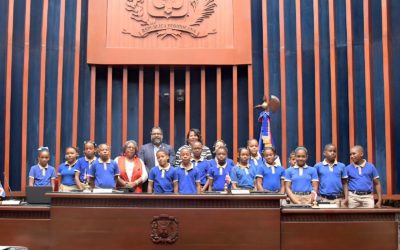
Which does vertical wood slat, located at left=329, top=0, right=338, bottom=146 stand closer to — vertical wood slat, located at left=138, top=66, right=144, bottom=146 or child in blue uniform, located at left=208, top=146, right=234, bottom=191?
child in blue uniform, located at left=208, top=146, right=234, bottom=191

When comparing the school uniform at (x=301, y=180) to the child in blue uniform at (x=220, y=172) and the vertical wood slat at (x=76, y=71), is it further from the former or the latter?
the vertical wood slat at (x=76, y=71)

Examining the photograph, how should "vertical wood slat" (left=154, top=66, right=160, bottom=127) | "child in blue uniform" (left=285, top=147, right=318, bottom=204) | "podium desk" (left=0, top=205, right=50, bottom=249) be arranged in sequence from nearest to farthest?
"podium desk" (left=0, top=205, right=50, bottom=249) < "child in blue uniform" (left=285, top=147, right=318, bottom=204) < "vertical wood slat" (left=154, top=66, right=160, bottom=127)

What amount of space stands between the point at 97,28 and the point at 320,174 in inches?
150

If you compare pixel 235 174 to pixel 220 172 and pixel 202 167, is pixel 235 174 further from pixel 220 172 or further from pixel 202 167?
pixel 202 167

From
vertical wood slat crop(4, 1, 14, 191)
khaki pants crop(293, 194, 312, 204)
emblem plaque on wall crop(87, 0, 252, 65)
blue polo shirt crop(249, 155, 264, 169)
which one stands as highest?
emblem plaque on wall crop(87, 0, 252, 65)

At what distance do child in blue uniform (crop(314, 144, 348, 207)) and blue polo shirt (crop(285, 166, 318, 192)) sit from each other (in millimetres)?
154

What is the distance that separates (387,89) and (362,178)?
1836 mm

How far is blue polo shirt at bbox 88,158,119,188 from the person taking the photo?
5523 millimetres

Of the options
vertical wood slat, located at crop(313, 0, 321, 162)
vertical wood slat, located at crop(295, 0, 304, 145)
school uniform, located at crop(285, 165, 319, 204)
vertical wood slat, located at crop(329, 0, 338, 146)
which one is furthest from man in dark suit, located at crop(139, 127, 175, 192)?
vertical wood slat, located at crop(329, 0, 338, 146)

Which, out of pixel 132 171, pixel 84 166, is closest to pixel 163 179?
pixel 132 171

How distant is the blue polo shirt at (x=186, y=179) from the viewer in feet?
17.4

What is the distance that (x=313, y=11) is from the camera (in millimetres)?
7551

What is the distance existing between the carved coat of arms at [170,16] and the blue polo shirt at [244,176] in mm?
2647

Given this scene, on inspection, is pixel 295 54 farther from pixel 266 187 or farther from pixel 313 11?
pixel 266 187
